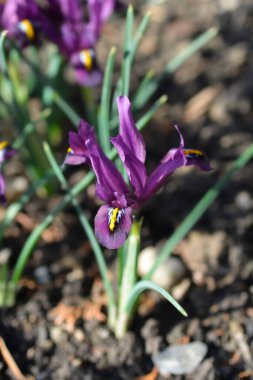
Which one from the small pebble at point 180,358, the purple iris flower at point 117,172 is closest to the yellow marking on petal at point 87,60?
the purple iris flower at point 117,172

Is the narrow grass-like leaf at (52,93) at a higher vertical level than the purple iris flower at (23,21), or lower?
lower

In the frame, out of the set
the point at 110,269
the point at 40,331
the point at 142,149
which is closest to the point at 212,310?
the point at 110,269

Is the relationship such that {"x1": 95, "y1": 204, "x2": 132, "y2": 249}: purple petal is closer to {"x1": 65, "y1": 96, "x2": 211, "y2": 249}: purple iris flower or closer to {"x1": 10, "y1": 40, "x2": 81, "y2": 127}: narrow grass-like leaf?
{"x1": 65, "y1": 96, "x2": 211, "y2": 249}: purple iris flower

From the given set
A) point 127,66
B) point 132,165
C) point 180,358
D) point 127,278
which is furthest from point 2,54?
point 180,358

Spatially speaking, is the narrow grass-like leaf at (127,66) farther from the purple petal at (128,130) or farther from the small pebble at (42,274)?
the small pebble at (42,274)

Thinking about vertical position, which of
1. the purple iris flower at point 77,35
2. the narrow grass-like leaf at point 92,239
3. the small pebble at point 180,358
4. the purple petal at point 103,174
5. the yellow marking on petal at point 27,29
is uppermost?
the yellow marking on petal at point 27,29

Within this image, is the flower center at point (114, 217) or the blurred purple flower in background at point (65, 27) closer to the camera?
the flower center at point (114, 217)

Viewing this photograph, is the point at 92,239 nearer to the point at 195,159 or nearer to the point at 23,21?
the point at 195,159
